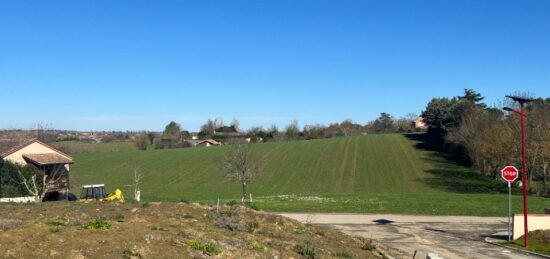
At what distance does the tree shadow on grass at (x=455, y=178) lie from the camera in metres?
56.2

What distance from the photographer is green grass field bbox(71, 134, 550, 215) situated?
34.7 metres

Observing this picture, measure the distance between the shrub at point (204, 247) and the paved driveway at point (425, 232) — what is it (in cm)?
791

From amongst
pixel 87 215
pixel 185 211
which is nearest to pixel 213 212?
pixel 185 211

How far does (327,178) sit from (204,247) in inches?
2256

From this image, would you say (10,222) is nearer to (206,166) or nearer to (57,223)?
(57,223)

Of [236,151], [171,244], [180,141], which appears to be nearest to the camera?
[171,244]

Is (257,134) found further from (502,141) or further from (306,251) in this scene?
(306,251)

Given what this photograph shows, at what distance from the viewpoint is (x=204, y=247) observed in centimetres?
1111

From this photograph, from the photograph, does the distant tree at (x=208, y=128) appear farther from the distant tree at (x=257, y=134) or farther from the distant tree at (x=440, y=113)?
the distant tree at (x=440, y=113)

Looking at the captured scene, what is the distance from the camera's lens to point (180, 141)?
12862 centimetres

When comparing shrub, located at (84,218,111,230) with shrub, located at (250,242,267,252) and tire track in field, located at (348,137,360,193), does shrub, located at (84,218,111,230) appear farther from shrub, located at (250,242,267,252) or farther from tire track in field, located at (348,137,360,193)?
tire track in field, located at (348,137,360,193)

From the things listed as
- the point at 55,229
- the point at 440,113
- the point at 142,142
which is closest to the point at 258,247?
the point at 55,229

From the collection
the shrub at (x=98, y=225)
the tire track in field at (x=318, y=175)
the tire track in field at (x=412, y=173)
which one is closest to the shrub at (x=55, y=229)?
the shrub at (x=98, y=225)

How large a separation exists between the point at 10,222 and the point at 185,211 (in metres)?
6.99
